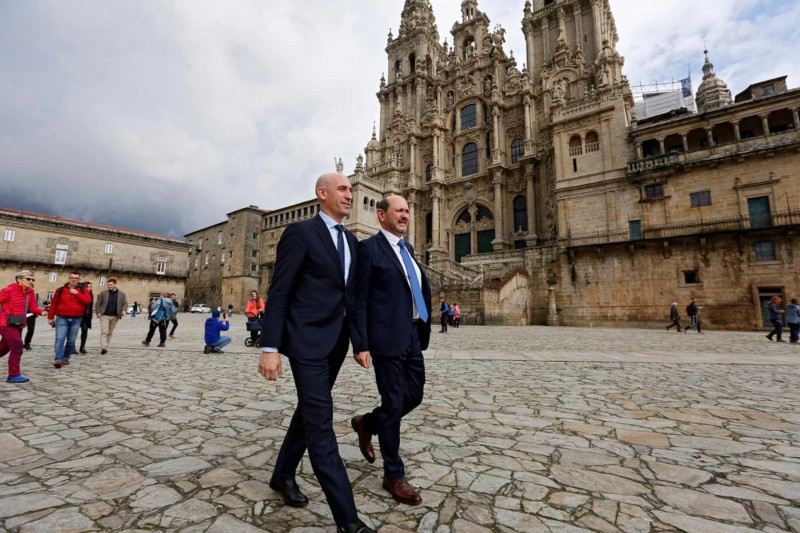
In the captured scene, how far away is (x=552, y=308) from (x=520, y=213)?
39.5ft

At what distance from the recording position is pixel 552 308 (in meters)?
24.4

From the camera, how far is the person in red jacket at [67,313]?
7.40 metres

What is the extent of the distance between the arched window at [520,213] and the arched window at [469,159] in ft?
18.4

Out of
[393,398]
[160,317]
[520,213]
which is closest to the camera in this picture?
[393,398]

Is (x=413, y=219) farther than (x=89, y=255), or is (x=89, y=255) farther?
(x=89, y=255)

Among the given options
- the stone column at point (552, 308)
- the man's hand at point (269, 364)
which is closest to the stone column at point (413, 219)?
the stone column at point (552, 308)

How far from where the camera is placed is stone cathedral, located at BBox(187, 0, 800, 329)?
21.0 metres

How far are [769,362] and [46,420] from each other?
12.9 meters

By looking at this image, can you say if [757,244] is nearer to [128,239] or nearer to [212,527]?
[212,527]

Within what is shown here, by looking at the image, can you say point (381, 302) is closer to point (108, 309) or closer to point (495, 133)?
point (108, 309)

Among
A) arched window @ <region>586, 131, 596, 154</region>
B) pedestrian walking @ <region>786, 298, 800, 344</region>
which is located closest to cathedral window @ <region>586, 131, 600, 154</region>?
arched window @ <region>586, 131, 596, 154</region>

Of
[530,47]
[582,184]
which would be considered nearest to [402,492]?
[582,184]

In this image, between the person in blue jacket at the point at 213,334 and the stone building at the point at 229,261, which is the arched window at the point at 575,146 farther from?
the stone building at the point at 229,261

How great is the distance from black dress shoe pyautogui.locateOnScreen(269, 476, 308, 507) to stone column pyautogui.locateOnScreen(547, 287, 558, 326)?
2420 centimetres
